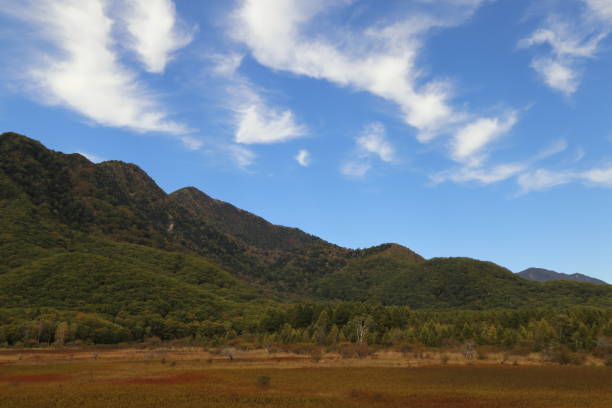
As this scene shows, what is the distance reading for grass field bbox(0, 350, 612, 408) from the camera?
143ft

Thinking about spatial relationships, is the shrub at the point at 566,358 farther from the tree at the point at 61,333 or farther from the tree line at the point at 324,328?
the tree at the point at 61,333

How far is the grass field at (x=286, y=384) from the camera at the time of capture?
1716 inches

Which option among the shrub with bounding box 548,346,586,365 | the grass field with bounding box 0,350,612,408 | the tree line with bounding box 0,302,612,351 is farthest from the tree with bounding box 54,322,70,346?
the shrub with bounding box 548,346,586,365

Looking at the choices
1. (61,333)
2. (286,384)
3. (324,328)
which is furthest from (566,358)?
(61,333)

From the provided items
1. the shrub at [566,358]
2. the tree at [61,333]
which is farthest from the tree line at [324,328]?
the shrub at [566,358]

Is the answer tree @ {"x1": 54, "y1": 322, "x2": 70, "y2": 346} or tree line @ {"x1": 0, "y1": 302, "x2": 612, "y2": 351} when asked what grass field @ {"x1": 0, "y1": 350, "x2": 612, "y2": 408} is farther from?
tree line @ {"x1": 0, "y1": 302, "x2": 612, "y2": 351}

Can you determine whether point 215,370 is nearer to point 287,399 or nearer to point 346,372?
point 346,372

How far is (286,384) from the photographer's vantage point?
184 feet

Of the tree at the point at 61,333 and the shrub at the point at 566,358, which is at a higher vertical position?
the shrub at the point at 566,358

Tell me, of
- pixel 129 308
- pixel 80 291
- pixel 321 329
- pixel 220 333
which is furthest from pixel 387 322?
pixel 80 291

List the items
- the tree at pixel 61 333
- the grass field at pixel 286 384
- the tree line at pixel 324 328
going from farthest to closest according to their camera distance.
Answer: the tree line at pixel 324 328, the tree at pixel 61 333, the grass field at pixel 286 384

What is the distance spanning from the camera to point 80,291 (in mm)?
148250

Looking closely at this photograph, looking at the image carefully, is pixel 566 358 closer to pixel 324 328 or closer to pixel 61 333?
pixel 324 328

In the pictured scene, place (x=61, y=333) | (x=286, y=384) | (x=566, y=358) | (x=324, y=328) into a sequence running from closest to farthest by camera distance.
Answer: (x=286, y=384) < (x=566, y=358) < (x=61, y=333) < (x=324, y=328)
